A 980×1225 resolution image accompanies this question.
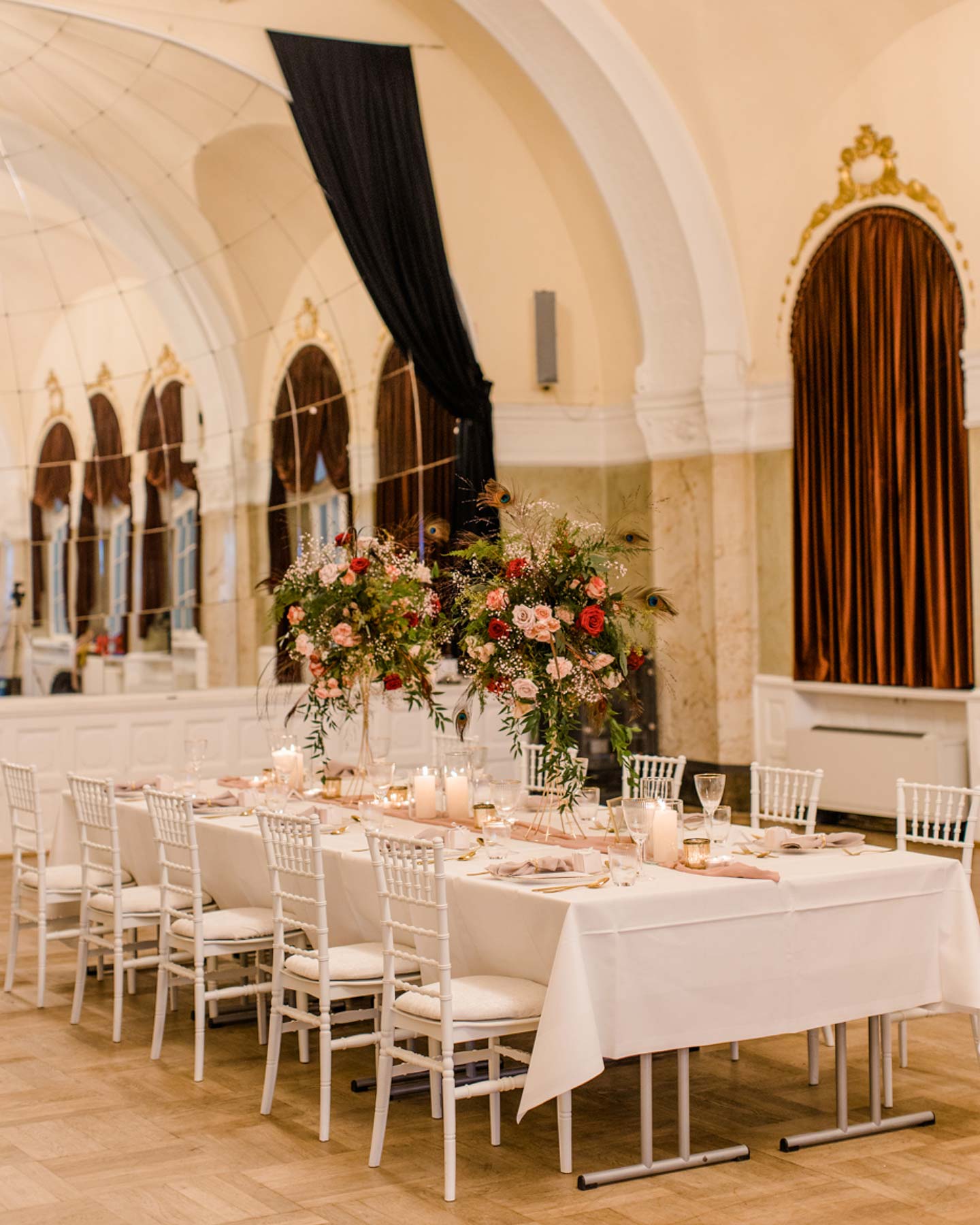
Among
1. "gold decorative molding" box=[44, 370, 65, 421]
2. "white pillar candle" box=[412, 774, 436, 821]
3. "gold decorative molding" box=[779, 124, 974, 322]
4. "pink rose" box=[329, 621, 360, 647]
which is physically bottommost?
"white pillar candle" box=[412, 774, 436, 821]

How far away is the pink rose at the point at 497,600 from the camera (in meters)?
5.15

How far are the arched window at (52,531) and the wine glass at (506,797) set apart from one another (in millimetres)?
9209

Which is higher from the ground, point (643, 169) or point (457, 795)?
point (643, 169)

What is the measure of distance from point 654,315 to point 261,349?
3765 millimetres

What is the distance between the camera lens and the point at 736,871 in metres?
4.52

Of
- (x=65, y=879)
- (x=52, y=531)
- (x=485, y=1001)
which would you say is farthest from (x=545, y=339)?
(x=485, y=1001)

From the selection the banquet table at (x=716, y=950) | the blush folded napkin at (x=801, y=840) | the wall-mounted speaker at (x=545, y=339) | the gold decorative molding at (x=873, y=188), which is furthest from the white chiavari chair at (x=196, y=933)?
the wall-mounted speaker at (x=545, y=339)

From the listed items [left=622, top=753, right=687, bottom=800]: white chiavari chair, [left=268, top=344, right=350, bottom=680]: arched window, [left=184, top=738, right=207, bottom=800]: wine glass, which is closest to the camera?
[left=622, top=753, right=687, bottom=800]: white chiavari chair

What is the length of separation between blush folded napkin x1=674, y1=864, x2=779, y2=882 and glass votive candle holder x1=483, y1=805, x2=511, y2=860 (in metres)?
0.75

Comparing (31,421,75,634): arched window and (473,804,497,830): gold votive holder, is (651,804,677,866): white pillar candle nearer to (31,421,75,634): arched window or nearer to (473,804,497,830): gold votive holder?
(473,804,497,830): gold votive holder

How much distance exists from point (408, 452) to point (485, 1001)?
28.2 ft

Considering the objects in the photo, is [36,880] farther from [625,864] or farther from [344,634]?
[625,864]

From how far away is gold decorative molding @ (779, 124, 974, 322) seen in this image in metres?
10.3

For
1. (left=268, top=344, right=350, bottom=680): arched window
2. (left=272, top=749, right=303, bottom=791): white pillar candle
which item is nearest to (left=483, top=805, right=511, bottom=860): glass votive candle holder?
(left=272, top=749, right=303, bottom=791): white pillar candle
